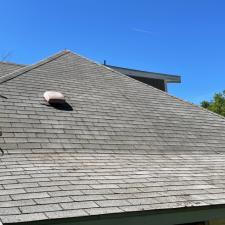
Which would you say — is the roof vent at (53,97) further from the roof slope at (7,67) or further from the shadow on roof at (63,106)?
the roof slope at (7,67)

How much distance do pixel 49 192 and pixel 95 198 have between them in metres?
0.59

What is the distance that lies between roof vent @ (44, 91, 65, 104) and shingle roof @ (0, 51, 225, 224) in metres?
0.19

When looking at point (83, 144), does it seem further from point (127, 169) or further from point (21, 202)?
point (21, 202)

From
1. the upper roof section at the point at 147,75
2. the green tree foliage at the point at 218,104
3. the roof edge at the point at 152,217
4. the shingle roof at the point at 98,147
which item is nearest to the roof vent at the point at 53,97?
the shingle roof at the point at 98,147

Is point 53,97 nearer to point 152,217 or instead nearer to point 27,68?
point 27,68

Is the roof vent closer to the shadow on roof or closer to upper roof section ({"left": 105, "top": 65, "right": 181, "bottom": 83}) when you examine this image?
the shadow on roof

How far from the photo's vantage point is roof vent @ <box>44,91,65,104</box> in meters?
9.37

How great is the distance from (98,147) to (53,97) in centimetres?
177

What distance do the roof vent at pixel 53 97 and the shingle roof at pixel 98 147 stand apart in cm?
19

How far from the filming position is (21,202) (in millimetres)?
5035

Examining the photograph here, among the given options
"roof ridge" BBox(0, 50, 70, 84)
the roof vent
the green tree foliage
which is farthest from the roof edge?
the green tree foliage

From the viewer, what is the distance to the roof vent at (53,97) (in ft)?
30.7

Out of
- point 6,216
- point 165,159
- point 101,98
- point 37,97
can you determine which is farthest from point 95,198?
point 101,98

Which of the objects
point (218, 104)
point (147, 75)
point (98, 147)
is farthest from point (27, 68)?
point (218, 104)
